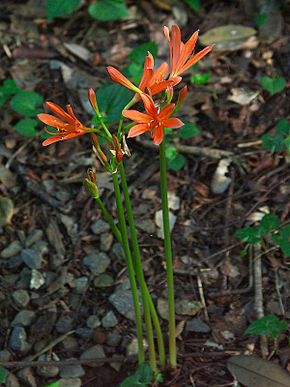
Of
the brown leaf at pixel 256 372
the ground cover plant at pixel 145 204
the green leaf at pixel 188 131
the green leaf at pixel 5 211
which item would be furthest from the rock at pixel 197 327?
the green leaf at pixel 5 211

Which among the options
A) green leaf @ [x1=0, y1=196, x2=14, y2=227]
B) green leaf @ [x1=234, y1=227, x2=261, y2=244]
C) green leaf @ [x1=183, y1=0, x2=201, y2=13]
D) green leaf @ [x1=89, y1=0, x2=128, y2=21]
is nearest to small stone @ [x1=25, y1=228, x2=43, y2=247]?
green leaf @ [x1=0, y1=196, x2=14, y2=227]

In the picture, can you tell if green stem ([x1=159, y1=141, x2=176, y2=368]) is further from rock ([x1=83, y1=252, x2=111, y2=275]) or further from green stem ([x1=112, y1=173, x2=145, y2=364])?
rock ([x1=83, y1=252, x2=111, y2=275])

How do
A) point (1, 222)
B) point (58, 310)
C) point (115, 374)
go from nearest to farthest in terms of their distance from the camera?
point (115, 374) → point (58, 310) → point (1, 222)

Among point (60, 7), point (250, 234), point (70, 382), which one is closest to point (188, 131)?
point (250, 234)

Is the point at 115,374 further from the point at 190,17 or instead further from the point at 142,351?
the point at 190,17

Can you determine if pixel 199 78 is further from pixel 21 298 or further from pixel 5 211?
pixel 21 298

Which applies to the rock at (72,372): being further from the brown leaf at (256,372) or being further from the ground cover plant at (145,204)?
the brown leaf at (256,372)

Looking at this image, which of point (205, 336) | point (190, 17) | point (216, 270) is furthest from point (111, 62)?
point (205, 336)
